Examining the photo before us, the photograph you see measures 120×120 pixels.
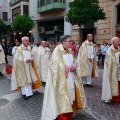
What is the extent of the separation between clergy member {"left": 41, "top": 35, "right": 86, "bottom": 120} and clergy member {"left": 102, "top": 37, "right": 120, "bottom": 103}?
1727 mm

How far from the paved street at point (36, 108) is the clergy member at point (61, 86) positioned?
2.66ft

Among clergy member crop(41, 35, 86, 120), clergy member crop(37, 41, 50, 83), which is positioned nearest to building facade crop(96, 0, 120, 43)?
clergy member crop(37, 41, 50, 83)

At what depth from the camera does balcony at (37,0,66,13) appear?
2806 centimetres

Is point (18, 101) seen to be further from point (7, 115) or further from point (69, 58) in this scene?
point (69, 58)

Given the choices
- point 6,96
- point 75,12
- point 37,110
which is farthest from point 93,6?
point 37,110

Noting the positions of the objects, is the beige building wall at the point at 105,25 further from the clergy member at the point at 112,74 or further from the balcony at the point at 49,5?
the clergy member at the point at 112,74

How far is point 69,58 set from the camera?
535cm

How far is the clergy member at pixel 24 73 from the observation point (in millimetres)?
7617

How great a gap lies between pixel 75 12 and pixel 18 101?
36.9ft

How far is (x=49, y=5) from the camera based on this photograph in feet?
96.3

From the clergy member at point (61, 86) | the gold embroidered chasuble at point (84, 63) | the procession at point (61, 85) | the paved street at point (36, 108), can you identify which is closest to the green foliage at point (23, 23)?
the procession at point (61, 85)

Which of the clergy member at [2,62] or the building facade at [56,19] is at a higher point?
the building facade at [56,19]

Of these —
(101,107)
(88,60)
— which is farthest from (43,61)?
(101,107)

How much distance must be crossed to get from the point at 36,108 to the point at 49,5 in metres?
23.9
